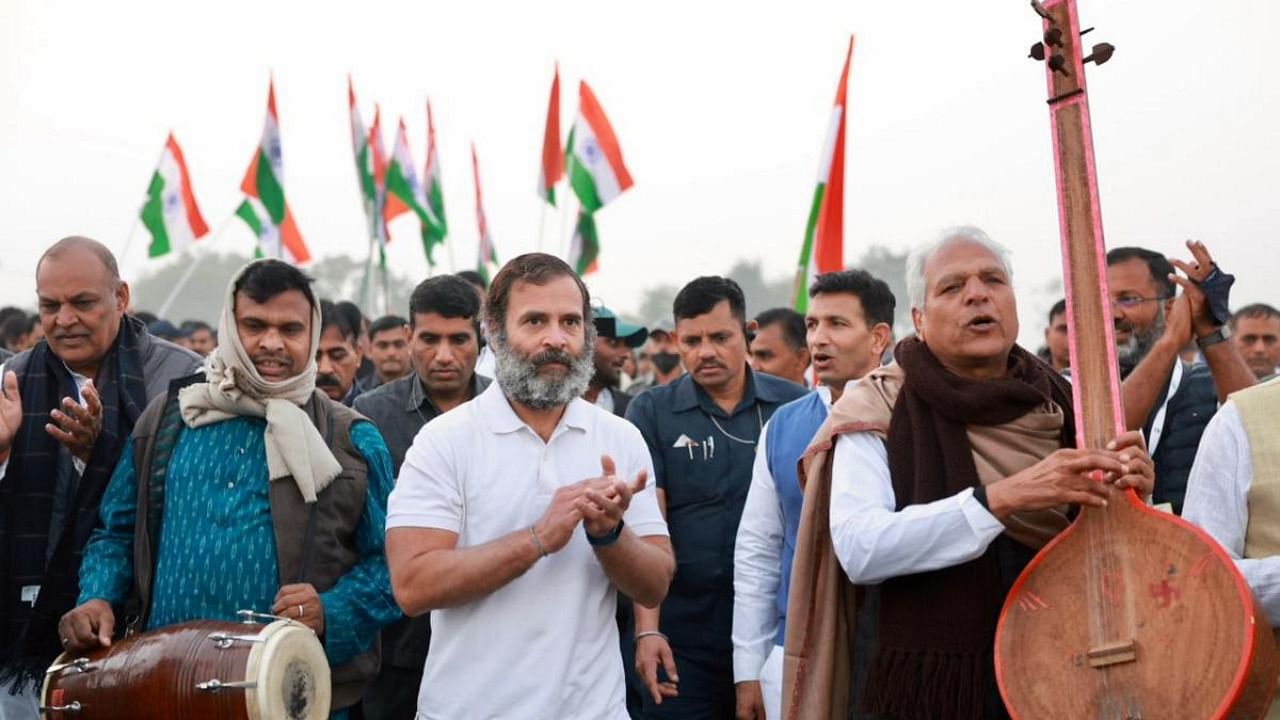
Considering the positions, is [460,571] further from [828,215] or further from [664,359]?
[664,359]

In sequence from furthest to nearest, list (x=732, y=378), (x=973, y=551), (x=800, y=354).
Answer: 1. (x=800, y=354)
2. (x=732, y=378)
3. (x=973, y=551)

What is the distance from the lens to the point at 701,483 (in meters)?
5.78

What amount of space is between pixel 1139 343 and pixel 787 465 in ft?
4.88

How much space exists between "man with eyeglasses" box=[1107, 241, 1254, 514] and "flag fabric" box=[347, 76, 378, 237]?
15101 millimetres

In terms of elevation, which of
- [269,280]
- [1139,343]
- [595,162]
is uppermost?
[595,162]

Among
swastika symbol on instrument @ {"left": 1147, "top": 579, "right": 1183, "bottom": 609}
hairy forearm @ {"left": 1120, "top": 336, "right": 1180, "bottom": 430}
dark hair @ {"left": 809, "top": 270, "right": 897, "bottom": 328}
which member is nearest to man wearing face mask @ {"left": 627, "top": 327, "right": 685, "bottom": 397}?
dark hair @ {"left": 809, "top": 270, "right": 897, "bottom": 328}

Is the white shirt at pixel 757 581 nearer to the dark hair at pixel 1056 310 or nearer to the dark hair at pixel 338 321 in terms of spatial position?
the dark hair at pixel 338 321

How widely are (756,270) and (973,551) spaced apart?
69.1m

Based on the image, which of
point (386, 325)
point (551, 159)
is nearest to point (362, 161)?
point (551, 159)

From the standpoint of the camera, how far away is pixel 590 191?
48.2 ft

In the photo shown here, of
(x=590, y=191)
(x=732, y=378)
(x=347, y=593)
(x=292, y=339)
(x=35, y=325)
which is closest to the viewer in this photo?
(x=347, y=593)

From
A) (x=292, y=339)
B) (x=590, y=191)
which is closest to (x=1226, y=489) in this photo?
(x=292, y=339)

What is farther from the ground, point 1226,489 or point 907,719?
point 1226,489

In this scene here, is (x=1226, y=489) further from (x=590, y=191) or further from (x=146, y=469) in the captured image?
(x=590, y=191)
